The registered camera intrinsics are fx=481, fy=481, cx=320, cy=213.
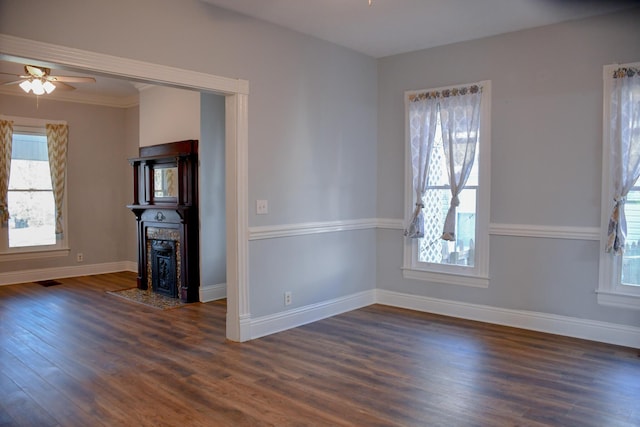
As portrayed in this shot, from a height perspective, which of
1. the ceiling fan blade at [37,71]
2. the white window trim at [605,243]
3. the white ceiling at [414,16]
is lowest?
the white window trim at [605,243]

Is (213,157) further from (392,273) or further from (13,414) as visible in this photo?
(13,414)

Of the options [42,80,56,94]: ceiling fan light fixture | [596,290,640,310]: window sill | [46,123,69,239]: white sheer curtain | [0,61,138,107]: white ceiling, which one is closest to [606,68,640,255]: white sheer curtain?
[596,290,640,310]: window sill

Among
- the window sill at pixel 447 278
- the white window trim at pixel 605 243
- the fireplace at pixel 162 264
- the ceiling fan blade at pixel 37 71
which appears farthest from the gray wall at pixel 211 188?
the white window trim at pixel 605 243

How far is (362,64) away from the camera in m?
5.38

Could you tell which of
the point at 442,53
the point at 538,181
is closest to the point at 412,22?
the point at 442,53

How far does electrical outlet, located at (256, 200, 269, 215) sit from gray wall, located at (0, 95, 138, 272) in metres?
4.49

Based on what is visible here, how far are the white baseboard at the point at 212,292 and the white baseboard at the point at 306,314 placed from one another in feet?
5.17

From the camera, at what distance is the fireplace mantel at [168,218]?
5.76m

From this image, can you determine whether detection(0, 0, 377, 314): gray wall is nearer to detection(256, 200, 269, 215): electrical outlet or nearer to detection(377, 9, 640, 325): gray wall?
detection(256, 200, 269, 215): electrical outlet

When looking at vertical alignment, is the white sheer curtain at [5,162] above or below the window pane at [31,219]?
above

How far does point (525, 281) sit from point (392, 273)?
58.0 inches

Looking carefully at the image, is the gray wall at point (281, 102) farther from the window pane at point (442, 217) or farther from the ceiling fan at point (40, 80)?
the ceiling fan at point (40, 80)

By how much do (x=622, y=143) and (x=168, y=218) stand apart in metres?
→ 4.92

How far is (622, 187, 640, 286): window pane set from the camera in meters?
4.00
